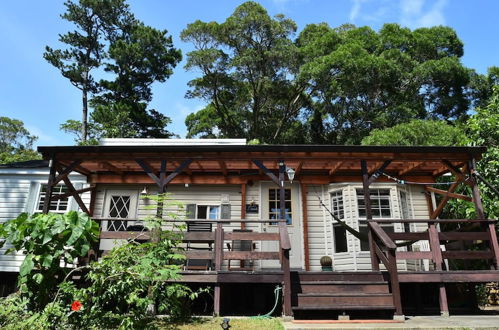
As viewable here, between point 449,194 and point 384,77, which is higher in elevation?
point 384,77

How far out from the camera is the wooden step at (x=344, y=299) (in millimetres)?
5098

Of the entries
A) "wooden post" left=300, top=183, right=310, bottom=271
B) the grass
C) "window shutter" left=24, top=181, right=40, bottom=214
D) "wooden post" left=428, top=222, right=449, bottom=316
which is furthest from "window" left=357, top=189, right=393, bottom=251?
"window shutter" left=24, top=181, right=40, bottom=214

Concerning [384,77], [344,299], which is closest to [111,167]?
[344,299]

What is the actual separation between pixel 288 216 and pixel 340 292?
3.61 metres

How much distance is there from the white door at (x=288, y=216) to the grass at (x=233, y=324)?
147 inches

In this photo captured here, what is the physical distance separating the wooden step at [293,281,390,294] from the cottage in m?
0.13

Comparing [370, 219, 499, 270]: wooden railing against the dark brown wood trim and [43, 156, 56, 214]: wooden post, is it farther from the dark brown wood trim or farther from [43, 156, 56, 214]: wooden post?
[43, 156, 56, 214]: wooden post

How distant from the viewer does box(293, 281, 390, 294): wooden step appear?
5.38 metres

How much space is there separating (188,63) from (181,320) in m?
19.3

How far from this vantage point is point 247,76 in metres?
22.5

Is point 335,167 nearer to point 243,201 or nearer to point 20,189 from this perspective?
point 243,201

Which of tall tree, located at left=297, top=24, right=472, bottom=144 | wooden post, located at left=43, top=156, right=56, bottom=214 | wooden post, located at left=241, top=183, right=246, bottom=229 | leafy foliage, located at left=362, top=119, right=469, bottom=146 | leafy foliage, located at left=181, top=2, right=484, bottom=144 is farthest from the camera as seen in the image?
leafy foliage, located at left=181, top=2, right=484, bottom=144

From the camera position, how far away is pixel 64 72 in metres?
23.6

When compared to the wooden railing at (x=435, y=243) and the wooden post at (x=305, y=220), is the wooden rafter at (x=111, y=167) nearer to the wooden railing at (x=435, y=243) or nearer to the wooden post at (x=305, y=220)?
the wooden post at (x=305, y=220)
